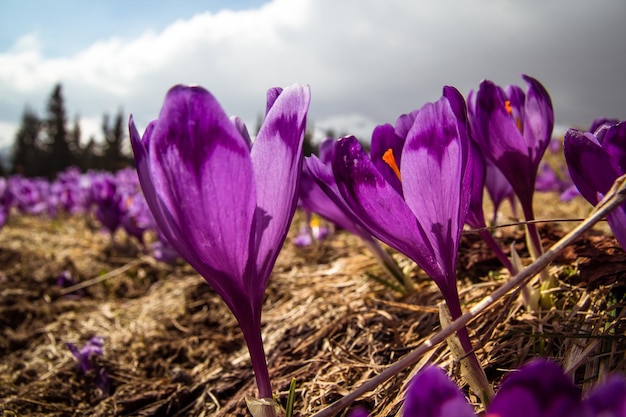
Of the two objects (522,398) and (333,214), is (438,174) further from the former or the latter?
(333,214)

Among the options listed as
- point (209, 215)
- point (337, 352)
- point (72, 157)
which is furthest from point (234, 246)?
point (72, 157)

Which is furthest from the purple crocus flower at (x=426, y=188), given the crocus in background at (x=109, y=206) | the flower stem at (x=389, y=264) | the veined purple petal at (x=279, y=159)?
the crocus in background at (x=109, y=206)

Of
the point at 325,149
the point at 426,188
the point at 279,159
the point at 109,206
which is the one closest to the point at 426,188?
the point at 426,188

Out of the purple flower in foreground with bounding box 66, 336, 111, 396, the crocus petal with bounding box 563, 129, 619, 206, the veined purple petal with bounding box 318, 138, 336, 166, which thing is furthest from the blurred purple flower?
the crocus petal with bounding box 563, 129, 619, 206

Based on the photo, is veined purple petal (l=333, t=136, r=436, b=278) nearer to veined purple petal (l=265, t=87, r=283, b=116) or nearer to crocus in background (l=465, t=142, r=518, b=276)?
veined purple petal (l=265, t=87, r=283, b=116)

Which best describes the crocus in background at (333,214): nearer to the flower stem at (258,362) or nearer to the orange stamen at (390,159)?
the orange stamen at (390,159)

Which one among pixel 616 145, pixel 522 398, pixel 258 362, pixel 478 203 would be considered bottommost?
pixel 258 362
